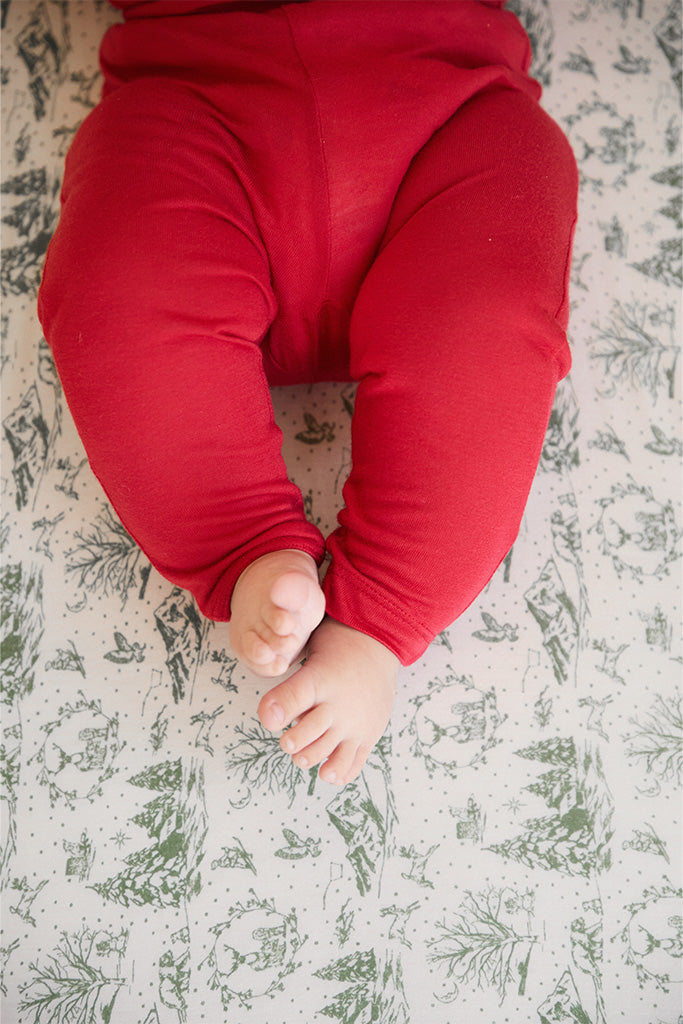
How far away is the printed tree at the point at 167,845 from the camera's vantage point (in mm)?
627

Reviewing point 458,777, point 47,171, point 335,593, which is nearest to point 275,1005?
point 458,777

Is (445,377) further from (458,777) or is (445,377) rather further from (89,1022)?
(89,1022)

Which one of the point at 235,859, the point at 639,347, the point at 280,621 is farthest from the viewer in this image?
the point at 639,347

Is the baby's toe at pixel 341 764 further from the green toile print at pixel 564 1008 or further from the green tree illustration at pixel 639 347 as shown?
the green tree illustration at pixel 639 347

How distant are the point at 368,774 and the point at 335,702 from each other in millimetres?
124

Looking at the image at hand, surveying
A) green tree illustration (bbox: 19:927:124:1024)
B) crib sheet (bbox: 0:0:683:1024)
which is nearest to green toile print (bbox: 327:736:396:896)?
crib sheet (bbox: 0:0:683:1024)

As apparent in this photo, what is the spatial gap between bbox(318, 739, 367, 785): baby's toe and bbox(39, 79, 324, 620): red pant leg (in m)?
0.15

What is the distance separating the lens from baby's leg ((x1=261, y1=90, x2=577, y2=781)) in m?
0.58

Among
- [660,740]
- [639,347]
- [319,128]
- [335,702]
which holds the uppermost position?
[319,128]

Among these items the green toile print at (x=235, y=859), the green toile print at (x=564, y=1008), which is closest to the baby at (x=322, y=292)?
the green toile print at (x=235, y=859)

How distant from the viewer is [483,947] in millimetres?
616

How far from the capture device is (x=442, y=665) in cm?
69

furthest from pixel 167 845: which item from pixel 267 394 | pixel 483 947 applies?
pixel 267 394

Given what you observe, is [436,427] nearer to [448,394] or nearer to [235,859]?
[448,394]
